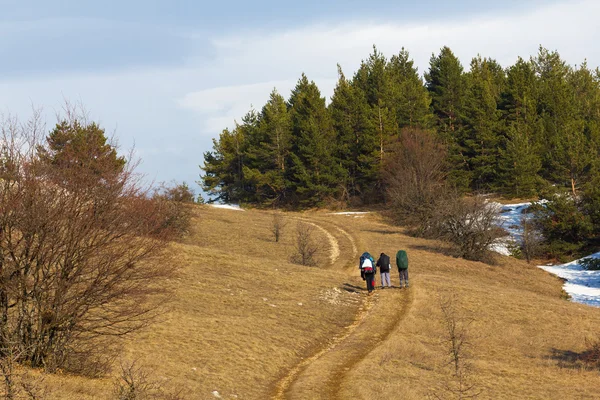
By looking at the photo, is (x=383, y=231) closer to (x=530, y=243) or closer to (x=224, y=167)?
(x=530, y=243)

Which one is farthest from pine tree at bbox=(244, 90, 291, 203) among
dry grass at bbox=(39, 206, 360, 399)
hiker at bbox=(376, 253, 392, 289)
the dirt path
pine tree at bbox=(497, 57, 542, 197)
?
the dirt path

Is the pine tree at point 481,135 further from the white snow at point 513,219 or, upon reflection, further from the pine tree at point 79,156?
the pine tree at point 79,156

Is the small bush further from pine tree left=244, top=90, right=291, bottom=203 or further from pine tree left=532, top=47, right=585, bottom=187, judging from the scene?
pine tree left=244, top=90, right=291, bottom=203

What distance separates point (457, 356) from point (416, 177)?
47.9 meters

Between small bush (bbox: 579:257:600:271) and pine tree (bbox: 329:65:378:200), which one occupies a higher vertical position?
pine tree (bbox: 329:65:378:200)

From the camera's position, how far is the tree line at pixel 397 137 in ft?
233

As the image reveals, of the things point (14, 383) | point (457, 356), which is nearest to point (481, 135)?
point (457, 356)

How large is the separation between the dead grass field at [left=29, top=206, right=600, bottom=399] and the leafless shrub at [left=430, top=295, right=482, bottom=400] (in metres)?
0.25

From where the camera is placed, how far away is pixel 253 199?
84.0m

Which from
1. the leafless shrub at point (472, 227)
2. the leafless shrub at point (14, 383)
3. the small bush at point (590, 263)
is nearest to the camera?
the leafless shrub at point (14, 383)

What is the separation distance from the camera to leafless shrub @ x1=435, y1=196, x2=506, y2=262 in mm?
44275

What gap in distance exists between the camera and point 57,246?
45.6ft

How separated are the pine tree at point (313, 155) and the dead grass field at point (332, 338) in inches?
1506

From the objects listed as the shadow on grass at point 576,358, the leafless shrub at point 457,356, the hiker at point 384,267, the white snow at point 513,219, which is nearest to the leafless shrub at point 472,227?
the white snow at point 513,219
